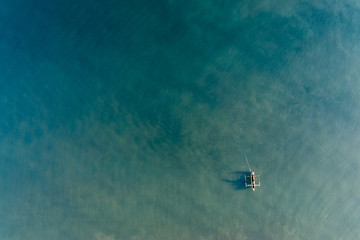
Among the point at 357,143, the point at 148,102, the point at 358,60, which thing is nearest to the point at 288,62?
the point at 358,60

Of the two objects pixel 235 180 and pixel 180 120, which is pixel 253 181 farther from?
pixel 180 120

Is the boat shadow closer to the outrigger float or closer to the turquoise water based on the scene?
the turquoise water

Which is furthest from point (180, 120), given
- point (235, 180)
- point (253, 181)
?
point (253, 181)

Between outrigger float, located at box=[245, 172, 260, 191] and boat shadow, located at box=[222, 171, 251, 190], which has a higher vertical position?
outrigger float, located at box=[245, 172, 260, 191]

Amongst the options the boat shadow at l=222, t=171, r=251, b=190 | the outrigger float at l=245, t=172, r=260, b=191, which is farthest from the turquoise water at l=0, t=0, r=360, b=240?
the outrigger float at l=245, t=172, r=260, b=191

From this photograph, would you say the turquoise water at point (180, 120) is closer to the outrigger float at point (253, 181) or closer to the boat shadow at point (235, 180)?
the boat shadow at point (235, 180)

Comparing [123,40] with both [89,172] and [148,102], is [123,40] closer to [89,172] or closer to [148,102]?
[148,102]

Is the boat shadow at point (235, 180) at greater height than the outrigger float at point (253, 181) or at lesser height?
lesser

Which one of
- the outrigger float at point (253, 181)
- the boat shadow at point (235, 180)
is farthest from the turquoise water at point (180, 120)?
the outrigger float at point (253, 181)
